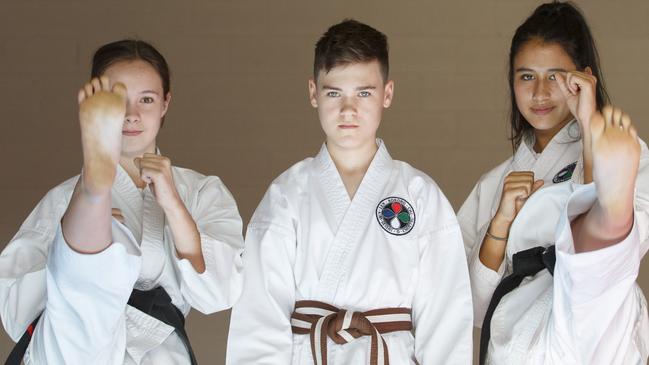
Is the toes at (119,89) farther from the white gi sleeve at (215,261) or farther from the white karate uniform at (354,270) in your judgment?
the white karate uniform at (354,270)

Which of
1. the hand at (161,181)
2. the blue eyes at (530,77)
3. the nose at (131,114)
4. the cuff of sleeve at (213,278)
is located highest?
the blue eyes at (530,77)

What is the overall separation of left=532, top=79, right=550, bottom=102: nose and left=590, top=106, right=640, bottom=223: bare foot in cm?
Result: 70

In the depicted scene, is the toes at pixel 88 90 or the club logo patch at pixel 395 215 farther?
the club logo patch at pixel 395 215

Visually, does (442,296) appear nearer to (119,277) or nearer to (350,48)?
(350,48)

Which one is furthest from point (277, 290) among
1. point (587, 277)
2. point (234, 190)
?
point (234, 190)

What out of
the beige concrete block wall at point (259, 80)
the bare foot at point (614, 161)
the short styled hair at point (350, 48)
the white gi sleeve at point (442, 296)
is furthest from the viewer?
the beige concrete block wall at point (259, 80)

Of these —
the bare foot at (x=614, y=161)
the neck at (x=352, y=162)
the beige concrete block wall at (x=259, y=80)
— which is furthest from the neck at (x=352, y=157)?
the beige concrete block wall at (x=259, y=80)

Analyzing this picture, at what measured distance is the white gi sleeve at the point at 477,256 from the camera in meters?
3.53

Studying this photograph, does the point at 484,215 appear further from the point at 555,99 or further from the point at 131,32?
the point at 131,32

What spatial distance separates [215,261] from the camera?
3.27 m

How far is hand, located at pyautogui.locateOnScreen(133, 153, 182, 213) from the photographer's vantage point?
3.14 m

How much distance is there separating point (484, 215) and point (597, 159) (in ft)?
3.16

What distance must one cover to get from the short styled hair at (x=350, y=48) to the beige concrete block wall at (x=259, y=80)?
2.04 m

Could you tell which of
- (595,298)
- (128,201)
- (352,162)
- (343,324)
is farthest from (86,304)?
(595,298)
